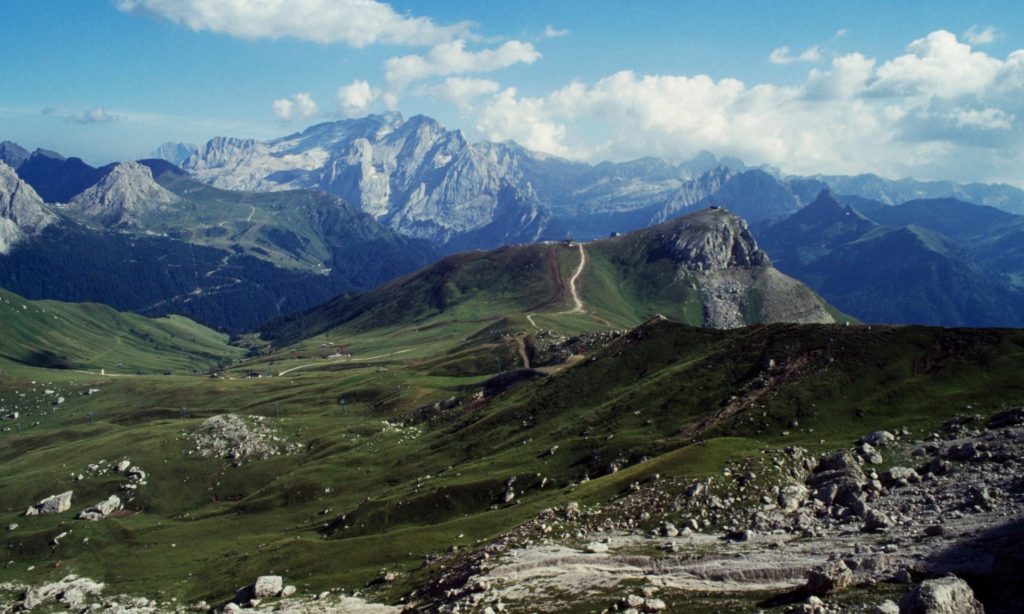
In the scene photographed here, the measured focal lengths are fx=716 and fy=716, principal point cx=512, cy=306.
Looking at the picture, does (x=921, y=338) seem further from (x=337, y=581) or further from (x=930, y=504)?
(x=337, y=581)

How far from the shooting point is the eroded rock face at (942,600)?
41.8m

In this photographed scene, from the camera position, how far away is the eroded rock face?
41.8m

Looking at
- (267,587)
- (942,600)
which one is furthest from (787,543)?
(267,587)

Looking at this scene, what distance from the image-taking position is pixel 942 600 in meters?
41.9

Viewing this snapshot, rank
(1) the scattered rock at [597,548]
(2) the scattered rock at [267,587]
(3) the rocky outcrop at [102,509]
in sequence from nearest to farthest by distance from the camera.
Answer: (1) the scattered rock at [597,548] → (2) the scattered rock at [267,587] → (3) the rocky outcrop at [102,509]

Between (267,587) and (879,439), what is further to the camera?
(267,587)

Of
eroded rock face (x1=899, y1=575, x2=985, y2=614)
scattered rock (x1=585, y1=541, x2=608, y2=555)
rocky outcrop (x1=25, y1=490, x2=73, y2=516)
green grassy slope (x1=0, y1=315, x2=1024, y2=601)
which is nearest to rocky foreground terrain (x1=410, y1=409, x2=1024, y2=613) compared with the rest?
eroded rock face (x1=899, y1=575, x2=985, y2=614)

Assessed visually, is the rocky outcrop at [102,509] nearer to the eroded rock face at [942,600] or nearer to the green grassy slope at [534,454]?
the green grassy slope at [534,454]

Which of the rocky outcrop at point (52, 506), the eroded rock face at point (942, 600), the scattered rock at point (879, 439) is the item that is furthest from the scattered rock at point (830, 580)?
the rocky outcrop at point (52, 506)

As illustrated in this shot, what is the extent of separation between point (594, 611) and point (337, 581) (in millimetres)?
55887

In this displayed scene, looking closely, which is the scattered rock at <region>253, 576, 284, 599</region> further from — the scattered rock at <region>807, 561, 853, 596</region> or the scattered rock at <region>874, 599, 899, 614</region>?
the scattered rock at <region>874, 599, 899, 614</region>

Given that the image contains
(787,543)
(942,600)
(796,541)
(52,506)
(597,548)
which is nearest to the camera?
(942,600)

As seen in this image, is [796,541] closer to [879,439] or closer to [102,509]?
[879,439]

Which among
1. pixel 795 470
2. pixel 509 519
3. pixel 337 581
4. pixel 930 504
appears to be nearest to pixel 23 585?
pixel 337 581
